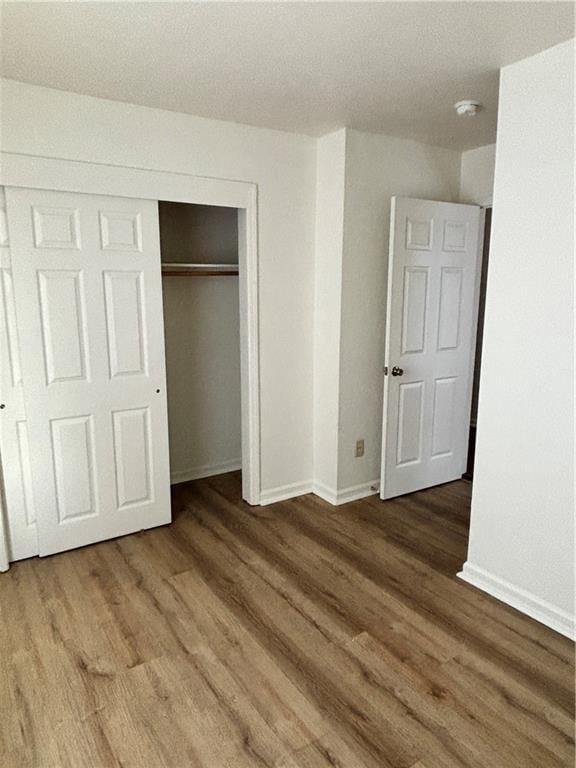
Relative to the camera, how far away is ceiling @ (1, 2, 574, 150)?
1.80 m

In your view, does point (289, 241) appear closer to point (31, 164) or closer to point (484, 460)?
point (31, 164)

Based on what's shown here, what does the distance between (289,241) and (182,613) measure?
88.6 inches

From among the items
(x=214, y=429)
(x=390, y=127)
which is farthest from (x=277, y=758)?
(x=390, y=127)

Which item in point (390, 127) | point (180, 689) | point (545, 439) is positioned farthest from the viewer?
point (390, 127)

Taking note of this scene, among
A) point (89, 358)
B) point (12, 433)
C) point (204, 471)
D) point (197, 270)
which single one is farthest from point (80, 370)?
point (204, 471)

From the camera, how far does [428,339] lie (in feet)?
11.6

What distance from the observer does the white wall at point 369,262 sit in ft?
10.7

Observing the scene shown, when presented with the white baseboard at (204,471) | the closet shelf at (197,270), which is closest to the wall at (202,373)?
the white baseboard at (204,471)

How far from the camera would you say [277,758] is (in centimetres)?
165

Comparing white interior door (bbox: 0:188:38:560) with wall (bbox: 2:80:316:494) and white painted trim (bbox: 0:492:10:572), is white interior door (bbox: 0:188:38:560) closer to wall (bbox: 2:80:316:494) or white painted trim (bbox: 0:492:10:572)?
white painted trim (bbox: 0:492:10:572)

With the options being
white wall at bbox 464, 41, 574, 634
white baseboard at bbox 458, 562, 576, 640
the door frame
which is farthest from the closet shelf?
white baseboard at bbox 458, 562, 576, 640

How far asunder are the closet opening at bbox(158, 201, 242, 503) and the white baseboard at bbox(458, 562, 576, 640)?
174cm

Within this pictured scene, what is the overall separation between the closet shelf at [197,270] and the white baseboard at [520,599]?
8.00ft

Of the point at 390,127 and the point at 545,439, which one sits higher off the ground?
the point at 390,127
